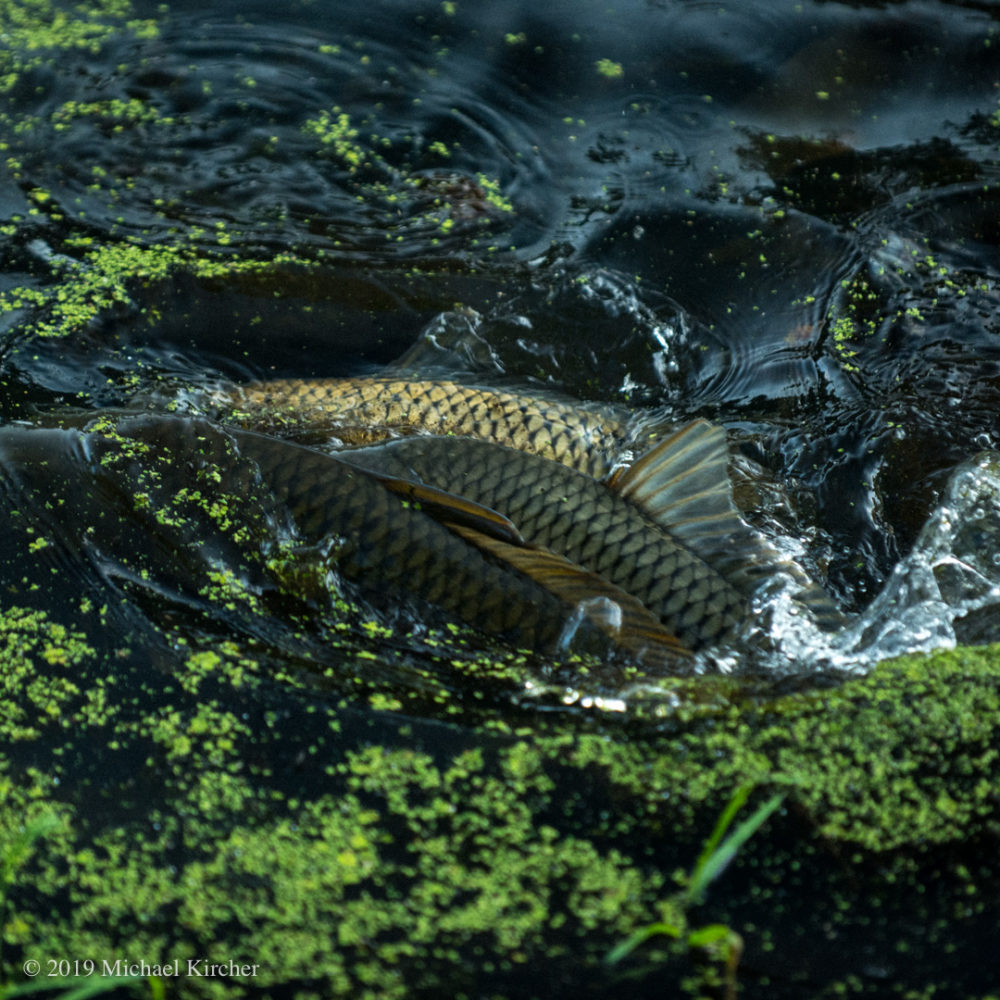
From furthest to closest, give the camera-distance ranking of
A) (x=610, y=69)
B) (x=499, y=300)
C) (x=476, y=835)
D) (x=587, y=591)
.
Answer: (x=610, y=69) < (x=499, y=300) < (x=587, y=591) < (x=476, y=835)

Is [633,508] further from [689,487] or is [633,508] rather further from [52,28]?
[52,28]

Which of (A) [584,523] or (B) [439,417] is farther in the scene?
(B) [439,417]

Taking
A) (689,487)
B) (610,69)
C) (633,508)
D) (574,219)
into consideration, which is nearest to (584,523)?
(633,508)

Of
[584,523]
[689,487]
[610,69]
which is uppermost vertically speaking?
[610,69]

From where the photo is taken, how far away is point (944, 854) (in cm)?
142

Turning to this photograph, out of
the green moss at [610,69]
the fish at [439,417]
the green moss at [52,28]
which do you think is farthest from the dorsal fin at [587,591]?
the green moss at [52,28]

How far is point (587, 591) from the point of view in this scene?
1.92 meters

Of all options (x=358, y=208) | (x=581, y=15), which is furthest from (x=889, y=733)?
(x=581, y=15)

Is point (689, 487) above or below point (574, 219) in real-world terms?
below

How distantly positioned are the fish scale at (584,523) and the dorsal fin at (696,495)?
4cm

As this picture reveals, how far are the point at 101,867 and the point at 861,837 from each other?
1141mm

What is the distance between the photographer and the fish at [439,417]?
93.4 inches

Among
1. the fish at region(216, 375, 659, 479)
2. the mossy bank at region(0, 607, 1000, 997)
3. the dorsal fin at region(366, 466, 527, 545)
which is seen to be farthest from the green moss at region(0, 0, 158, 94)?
the mossy bank at region(0, 607, 1000, 997)

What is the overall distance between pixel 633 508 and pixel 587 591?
0.29 meters
